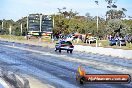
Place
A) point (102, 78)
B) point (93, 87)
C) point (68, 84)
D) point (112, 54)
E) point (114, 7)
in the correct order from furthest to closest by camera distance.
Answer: point (114, 7), point (112, 54), point (68, 84), point (93, 87), point (102, 78)

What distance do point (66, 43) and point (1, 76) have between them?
3301 centimetres

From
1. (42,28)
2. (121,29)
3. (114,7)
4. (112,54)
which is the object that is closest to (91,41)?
(121,29)

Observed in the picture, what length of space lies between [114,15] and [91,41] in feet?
206

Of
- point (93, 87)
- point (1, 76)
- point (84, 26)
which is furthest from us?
point (84, 26)

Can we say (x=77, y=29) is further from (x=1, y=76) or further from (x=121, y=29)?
(x=1, y=76)

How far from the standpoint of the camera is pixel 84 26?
397 ft

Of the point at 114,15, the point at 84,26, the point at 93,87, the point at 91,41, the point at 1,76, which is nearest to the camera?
the point at 93,87

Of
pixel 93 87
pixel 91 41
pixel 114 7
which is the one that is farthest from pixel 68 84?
pixel 114 7

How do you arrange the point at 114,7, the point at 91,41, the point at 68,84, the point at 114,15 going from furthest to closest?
the point at 114,15
the point at 114,7
the point at 91,41
the point at 68,84

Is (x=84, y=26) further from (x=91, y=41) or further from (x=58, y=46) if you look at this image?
(x=58, y=46)

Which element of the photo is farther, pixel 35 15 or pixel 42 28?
pixel 35 15

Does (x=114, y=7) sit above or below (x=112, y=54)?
above

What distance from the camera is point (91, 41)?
8150 cm

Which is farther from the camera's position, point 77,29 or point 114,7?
point 114,7
